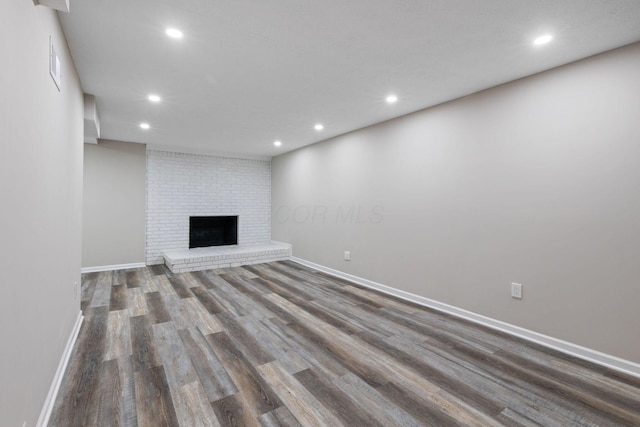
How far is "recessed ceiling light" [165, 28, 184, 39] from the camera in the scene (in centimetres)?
195

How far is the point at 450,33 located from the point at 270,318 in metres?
2.93

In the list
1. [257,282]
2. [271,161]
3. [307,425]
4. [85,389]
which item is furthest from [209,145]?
[307,425]

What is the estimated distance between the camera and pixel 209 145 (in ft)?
18.6

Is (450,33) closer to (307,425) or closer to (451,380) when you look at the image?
(451,380)

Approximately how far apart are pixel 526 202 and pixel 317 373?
234 cm

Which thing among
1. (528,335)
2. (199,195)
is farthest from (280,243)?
(528,335)

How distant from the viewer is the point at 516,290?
2686 millimetres

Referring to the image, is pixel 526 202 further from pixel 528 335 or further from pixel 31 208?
pixel 31 208

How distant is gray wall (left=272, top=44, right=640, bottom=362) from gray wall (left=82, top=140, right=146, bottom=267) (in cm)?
434

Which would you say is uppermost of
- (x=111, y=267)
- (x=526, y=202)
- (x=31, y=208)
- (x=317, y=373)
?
(x=526, y=202)

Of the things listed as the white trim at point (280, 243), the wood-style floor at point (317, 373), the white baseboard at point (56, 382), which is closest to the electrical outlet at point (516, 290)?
the wood-style floor at point (317, 373)

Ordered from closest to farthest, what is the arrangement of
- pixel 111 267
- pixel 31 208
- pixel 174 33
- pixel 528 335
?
1. pixel 31 208
2. pixel 174 33
3. pixel 528 335
4. pixel 111 267

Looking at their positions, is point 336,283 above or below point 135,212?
below

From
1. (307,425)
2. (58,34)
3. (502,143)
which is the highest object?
(58,34)
